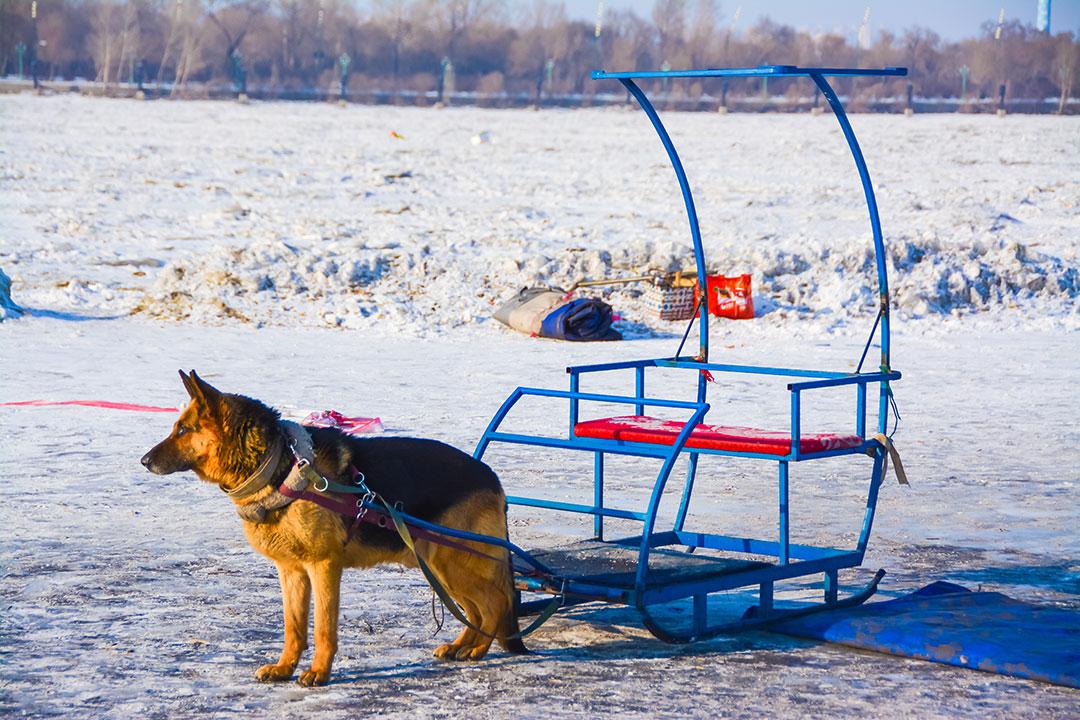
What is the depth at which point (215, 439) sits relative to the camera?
16.0 ft

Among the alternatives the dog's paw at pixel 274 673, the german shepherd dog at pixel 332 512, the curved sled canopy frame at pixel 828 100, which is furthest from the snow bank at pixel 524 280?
the dog's paw at pixel 274 673

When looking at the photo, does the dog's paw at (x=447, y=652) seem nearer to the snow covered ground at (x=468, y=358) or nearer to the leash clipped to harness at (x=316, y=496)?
the snow covered ground at (x=468, y=358)

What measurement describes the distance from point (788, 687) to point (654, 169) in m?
24.6

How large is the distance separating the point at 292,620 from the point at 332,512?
45 centimetres

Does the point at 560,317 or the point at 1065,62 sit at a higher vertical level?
the point at 1065,62

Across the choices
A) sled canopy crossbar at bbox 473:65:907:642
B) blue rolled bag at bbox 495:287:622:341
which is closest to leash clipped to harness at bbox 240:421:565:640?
sled canopy crossbar at bbox 473:65:907:642

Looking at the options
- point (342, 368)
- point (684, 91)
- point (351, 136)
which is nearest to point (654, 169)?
point (351, 136)

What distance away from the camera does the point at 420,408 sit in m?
11.0

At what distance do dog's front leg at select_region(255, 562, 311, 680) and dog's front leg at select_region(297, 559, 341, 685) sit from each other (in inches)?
3.0

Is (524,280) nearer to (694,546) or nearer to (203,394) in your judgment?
(694,546)

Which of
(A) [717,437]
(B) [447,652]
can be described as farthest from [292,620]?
(A) [717,437]

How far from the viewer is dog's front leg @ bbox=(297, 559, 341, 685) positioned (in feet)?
16.2

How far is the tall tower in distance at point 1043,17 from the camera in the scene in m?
75.8

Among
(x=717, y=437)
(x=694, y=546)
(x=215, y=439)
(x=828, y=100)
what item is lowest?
(x=694, y=546)
